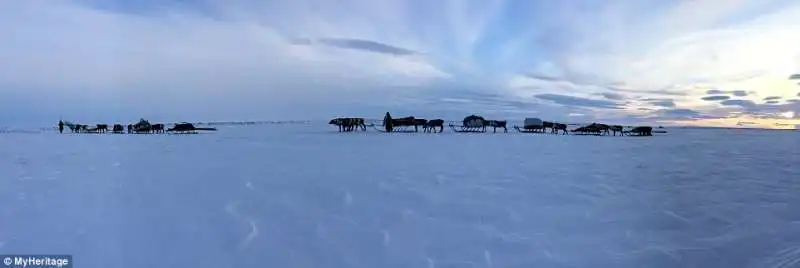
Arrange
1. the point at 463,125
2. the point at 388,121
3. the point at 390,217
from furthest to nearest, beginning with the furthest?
the point at 463,125
the point at 388,121
the point at 390,217

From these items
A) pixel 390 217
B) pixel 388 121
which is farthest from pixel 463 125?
pixel 390 217

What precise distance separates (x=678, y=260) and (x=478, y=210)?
2461 mm

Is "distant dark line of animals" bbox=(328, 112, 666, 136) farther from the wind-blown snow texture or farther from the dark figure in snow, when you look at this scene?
the wind-blown snow texture

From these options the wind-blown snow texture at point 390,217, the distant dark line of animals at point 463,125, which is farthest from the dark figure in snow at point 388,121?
the wind-blown snow texture at point 390,217

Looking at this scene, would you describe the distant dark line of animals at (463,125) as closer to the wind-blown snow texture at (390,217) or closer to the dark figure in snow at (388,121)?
the dark figure in snow at (388,121)

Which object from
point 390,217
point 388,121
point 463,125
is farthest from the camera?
point 463,125

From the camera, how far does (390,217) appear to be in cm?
605

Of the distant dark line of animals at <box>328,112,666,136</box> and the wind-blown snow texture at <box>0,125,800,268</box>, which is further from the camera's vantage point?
the distant dark line of animals at <box>328,112,666,136</box>

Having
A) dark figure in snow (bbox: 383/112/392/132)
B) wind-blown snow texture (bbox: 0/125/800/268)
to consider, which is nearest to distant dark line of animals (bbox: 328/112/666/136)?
dark figure in snow (bbox: 383/112/392/132)

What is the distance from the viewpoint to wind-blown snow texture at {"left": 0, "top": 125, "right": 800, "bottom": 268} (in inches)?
186

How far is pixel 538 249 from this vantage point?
4.97 m

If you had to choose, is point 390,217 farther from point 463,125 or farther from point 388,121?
point 463,125

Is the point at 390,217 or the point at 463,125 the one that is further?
the point at 463,125

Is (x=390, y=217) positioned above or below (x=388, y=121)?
below
